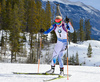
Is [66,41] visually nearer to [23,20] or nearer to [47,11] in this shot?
[23,20]

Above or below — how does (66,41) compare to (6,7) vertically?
below

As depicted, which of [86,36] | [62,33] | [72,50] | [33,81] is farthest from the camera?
[86,36]

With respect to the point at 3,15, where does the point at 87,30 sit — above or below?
above

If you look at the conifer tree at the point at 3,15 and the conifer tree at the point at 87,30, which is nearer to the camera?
the conifer tree at the point at 3,15

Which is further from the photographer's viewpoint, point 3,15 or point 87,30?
point 87,30

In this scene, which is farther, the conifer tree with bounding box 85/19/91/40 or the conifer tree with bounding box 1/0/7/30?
the conifer tree with bounding box 85/19/91/40

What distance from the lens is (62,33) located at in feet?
17.2

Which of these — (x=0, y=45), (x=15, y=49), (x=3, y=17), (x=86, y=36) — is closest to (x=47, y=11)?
(x=3, y=17)

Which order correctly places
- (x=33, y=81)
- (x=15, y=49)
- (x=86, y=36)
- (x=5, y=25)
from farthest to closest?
(x=86, y=36)
(x=5, y=25)
(x=15, y=49)
(x=33, y=81)

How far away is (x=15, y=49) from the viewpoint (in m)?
24.7

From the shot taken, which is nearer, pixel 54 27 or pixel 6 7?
pixel 54 27

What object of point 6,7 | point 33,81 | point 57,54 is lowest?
point 33,81

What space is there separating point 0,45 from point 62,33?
28.1 m

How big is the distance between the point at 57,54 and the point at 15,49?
20.4m
